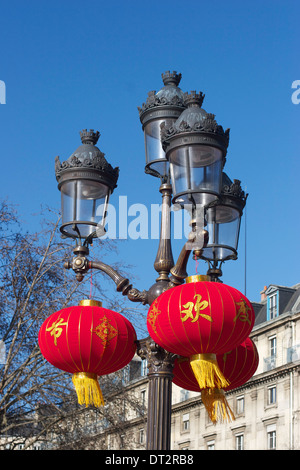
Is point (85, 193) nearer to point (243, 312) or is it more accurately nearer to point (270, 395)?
point (243, 312)

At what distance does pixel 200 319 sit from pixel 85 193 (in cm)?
191

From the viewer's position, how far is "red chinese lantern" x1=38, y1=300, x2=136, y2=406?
649 cm

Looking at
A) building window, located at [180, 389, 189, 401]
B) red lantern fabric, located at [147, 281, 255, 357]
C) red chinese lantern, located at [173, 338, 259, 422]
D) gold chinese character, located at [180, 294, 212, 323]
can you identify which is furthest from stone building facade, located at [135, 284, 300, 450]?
gold chinese character, located at [180, 294, 212, 323]

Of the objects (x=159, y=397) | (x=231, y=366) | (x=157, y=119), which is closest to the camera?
(x=159, y=397)

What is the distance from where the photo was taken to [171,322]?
5863mm

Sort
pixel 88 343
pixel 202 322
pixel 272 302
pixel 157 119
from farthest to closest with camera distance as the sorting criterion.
Answer: 1. pixel 272 302
2. pixel 157 119
3. pixel 88 343
4. pixel 202 322

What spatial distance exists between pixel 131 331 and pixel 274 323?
28.7m

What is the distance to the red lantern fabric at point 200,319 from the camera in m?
5.83

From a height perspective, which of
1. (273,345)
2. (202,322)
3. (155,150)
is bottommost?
(202,322)

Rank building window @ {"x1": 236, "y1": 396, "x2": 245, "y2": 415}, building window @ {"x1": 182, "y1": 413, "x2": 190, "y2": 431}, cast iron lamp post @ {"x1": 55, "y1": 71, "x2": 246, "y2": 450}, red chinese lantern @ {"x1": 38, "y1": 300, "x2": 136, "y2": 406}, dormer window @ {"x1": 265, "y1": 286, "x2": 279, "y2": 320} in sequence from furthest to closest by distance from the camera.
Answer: building window @ {"x1": 182, "y1": 413, "x2": 190, "y2": 431} → dormer window @ {"x1": 265, "y1": 286, "x2": 279, "y2": 320} → building window @ {"x1": 236, "y1": 396, "x2": 245, "y2": 415} → red chinese lantern @ {"x1": 38, "y1": 300, "x2": 136, "y2": 406} → cast iron lamp post @ {"x1": 55, "y1": 71, "x2": 246, "y2": 450}

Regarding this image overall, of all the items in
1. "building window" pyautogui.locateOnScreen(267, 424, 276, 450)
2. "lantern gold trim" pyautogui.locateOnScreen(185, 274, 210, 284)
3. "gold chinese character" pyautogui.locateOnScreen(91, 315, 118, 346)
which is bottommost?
"gold chinese character" pyautogui.locateOnScreen(91, 315, 118, 346)

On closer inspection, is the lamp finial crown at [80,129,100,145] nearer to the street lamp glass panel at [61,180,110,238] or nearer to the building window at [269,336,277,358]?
the street lamp glass panel at [61,180,110,238]

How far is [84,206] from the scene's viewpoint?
23.3ft

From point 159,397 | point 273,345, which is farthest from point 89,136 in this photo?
point 273,345
